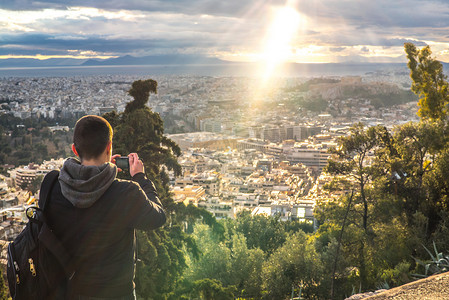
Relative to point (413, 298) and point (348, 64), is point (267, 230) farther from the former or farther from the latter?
point (348, 64)

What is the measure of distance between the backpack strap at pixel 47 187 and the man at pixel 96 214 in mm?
12

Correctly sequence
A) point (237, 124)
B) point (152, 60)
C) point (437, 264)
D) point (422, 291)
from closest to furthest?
point (422, 291)
point (437, 264)
point (237, 124)
point (152, 60)

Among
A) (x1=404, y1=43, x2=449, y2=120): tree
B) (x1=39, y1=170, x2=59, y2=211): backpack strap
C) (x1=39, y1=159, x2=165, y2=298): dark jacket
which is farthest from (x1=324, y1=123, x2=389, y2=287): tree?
(x1=39, y1=170, x2=59, y2=211): backpack strap

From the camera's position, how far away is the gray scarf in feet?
3.77

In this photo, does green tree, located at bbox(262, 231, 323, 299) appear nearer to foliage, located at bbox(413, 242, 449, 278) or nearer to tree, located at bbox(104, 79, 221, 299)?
tree, located at bbox(104, 79, 221, 299)

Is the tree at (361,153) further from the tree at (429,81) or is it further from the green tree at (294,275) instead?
the green tree at (294,275)

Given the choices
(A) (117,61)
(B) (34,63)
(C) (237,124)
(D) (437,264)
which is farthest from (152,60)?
(D) (437,264)

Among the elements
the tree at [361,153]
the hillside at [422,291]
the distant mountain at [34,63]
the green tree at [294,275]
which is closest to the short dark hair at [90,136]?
the hillside at [422,291]

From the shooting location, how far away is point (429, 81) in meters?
5.77

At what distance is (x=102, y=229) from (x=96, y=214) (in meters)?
0.04

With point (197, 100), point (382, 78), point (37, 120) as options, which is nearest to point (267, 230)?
point (37, 120)

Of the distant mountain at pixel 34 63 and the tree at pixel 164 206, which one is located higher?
the distant mountain at pixel 34 63

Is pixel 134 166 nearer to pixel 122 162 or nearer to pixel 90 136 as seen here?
pixel 122 162

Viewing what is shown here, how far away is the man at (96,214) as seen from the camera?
1.17 metres
